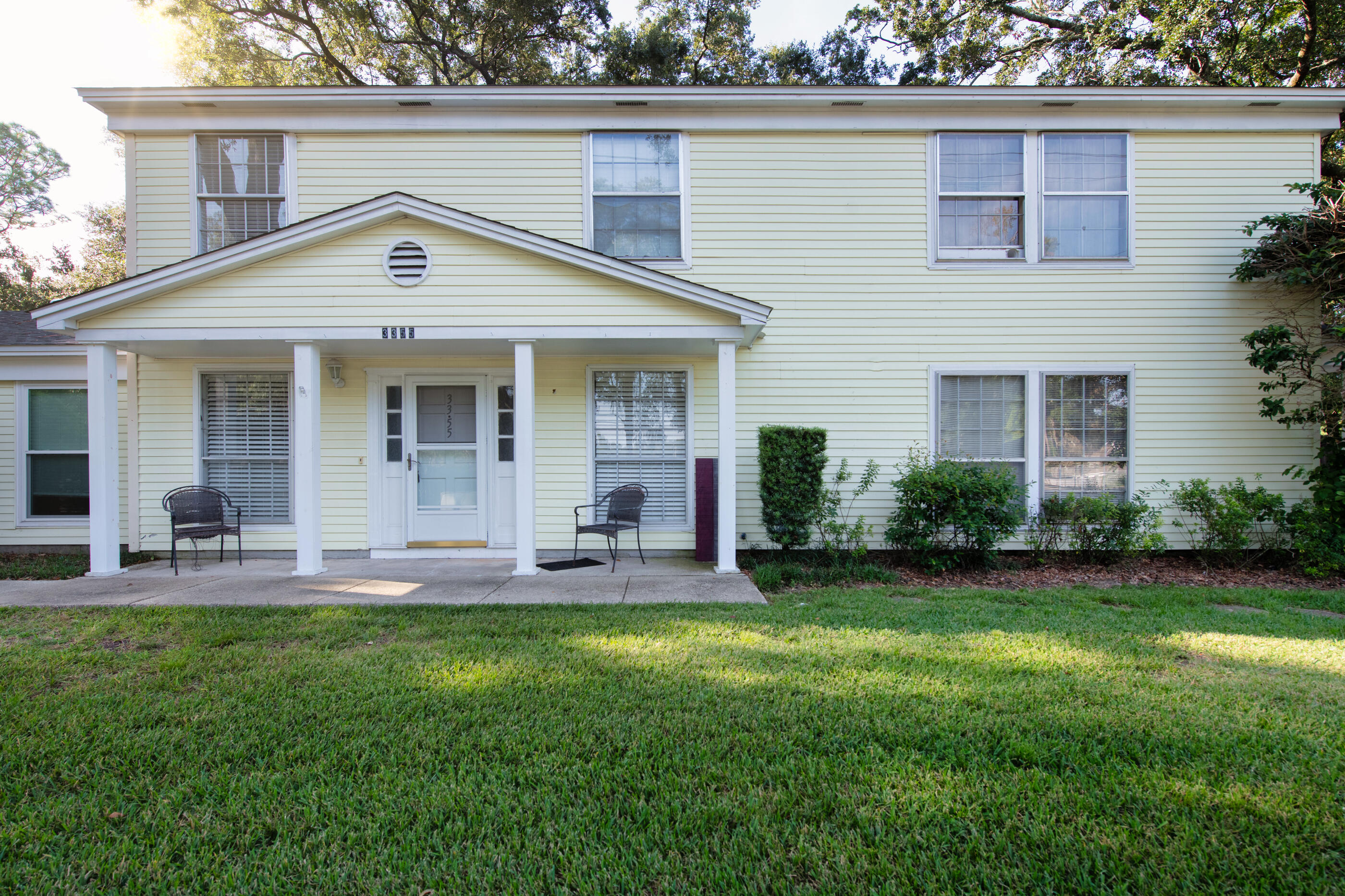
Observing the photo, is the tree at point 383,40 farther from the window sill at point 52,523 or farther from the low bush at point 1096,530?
the low bush at point 1096,530

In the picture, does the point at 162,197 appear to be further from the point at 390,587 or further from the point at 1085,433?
the point at 1085,433

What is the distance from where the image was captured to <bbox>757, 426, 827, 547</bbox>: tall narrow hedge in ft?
23.0

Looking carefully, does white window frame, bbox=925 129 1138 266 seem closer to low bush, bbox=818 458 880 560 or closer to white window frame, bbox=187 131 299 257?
low bush, bbox=818 458 880 560

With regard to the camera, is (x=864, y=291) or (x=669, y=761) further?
(x=864, y=291)

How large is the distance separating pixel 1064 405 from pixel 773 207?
4476 millimetres

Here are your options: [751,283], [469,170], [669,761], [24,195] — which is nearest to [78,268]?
[24,195]

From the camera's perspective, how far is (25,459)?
8.13m

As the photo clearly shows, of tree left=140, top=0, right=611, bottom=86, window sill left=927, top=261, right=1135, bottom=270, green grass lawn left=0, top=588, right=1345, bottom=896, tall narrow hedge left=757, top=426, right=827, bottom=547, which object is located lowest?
green grass lawn left=0, top=588, right=1345, bottom=896

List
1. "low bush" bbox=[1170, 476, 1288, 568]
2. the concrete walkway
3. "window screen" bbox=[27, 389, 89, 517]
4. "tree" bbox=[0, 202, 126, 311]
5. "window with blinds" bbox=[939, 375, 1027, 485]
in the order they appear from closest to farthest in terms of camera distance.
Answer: the concrete walkway → "low bush" bbox=[1170, 476, 1288, 568] → "window with blinds" bbox=[939, 375, 1027, 485] → "window screen" bbox=[27, 389, 89, 517] → "tree" bbox=[0, 202, 126, 311]

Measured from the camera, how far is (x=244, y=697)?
11.2 feet

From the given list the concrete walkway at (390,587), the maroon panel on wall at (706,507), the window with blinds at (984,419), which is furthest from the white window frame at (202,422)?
the window with blinds at (984,419)

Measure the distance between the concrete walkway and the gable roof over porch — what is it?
2523 mm

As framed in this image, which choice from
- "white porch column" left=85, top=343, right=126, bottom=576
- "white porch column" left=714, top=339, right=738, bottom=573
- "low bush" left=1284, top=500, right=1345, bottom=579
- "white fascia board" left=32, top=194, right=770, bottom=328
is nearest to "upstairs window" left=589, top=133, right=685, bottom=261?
"white fascia board" left=32, top=194, right=770, bottom=328

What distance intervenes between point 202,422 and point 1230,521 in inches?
Answer: 493
